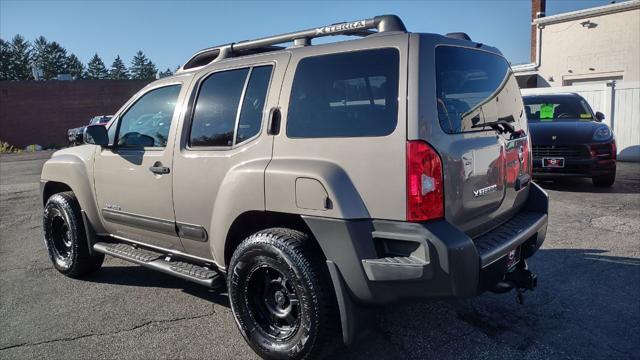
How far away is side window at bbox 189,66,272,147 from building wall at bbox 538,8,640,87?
2026 centimetres

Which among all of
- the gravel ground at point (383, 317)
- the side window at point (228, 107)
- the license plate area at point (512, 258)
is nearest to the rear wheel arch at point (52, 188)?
the gravel ground at point (383, 317)

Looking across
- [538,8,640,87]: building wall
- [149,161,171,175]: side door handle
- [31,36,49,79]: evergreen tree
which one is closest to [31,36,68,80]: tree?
[31,36,49,79]: evergreen tree

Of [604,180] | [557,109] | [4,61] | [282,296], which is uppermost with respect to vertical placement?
[4,61]

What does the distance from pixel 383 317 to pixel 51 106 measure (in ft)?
124

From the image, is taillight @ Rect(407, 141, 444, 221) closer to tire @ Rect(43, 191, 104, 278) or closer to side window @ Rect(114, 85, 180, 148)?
side window @ Rect(114, 85, 180, 148)

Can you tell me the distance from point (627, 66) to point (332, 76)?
20.5 m

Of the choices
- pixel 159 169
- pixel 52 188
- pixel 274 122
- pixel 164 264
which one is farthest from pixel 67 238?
pixel 274 122

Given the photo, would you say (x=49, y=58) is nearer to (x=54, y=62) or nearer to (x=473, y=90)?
(x=54, y=62)

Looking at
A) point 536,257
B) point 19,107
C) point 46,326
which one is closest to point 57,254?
point 46,326

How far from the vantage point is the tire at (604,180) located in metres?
8.77

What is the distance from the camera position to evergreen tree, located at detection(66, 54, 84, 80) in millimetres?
85250

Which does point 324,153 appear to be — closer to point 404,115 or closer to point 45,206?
point 404,115

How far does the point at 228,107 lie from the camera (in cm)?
354

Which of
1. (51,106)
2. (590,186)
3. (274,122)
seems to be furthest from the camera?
(51,106)
